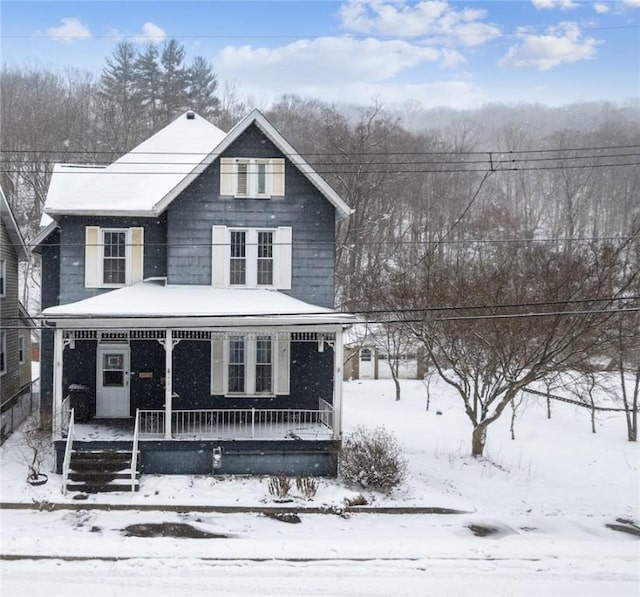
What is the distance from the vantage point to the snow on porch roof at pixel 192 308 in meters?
13.5

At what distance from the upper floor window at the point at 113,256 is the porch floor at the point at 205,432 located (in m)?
3.74

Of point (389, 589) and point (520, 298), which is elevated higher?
point (520, 298)

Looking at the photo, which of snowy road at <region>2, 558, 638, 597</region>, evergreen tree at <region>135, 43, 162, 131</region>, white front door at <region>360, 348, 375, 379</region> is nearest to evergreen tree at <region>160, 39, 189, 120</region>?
evergreen tree at <region>135, 43, 162, 131</region>

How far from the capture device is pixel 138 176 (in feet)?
56.8

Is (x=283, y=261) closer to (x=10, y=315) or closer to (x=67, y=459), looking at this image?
(x=67, y=459)

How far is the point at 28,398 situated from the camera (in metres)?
21.1

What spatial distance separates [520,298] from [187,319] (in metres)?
9.11

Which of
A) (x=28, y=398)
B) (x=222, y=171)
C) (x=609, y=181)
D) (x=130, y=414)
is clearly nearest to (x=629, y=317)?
(x=222, y=171)

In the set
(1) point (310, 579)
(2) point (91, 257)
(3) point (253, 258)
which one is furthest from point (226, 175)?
(1) point (310, 579)

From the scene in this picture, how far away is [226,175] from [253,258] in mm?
2349

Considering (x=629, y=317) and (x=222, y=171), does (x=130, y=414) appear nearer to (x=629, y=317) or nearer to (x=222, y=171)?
(x=222, y=171)

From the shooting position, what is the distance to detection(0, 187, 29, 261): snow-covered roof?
17.7m

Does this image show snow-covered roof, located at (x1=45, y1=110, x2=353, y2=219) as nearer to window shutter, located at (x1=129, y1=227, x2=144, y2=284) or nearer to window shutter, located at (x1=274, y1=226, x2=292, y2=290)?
window shutter, located at (x1=129, y1=227, x2=144, y2=284)

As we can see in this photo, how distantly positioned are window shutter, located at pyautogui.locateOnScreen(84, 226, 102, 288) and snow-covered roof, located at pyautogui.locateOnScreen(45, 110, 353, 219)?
1.99ft
